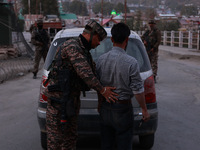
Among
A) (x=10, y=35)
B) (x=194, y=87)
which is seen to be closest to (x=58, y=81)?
(x=194, y=87)

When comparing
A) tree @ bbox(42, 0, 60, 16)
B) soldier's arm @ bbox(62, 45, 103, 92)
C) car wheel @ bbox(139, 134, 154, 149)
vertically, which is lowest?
car wheel @ bbox(139, 134, 154, 149)

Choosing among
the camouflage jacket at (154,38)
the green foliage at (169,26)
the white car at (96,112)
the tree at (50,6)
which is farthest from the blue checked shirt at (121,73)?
the tree at (50,6)

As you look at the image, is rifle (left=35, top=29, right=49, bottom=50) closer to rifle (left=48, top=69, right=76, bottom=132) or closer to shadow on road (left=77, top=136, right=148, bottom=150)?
shadow on road (left=77, top=136, right=148, bottom=150)

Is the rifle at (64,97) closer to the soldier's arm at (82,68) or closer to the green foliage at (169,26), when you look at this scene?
the soldier's arm at (82,68)

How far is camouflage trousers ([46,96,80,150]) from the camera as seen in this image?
3.48 metres

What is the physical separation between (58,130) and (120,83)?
795 mm

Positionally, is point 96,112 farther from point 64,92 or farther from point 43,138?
point 64,92

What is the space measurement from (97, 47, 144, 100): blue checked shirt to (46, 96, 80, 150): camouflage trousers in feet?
1.77

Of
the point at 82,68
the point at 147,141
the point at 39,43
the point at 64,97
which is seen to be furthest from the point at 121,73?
the point at 39,43

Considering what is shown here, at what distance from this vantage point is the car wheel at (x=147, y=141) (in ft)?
15.6

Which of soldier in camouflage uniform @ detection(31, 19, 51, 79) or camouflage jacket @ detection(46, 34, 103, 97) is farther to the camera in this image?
soldier in camouflage uniform @ detection(31, 19, 51, 79)

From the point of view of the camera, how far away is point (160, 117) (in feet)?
22.0

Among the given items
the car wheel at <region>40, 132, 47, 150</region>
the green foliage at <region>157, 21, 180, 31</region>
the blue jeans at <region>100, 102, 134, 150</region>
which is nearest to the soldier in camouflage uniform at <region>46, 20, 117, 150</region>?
the blue jeans at <region>100, 102, 134, 150</region>

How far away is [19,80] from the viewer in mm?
11961
